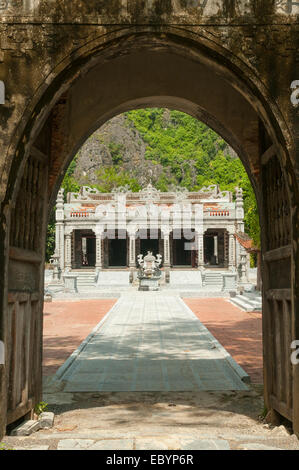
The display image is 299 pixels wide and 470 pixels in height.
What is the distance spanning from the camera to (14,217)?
A: 202 inches

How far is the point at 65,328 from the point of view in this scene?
15477mm

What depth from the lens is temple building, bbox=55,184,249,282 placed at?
1615 inches

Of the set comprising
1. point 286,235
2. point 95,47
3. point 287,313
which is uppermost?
point 95,47

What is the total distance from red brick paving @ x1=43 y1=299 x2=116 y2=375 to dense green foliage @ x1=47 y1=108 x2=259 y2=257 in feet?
144

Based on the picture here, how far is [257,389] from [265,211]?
Answer: 10.2 ft

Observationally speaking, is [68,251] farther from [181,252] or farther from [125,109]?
[125,109]

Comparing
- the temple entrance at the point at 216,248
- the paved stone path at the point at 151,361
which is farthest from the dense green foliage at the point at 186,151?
the paved stone path at the point at 151,361

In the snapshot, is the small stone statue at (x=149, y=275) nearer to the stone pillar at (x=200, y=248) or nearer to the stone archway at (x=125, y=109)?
the stone pillar at (x=200, y=248)

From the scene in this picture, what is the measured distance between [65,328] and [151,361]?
6250 mm

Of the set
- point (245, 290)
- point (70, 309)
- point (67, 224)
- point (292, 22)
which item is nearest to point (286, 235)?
point (292, 22)

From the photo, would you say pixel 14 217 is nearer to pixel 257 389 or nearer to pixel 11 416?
pixel 11 416

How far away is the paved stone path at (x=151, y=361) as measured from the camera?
7.74 meters

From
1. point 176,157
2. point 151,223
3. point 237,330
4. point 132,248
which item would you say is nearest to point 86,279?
point 132,248

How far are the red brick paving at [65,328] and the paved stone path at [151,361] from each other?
369 millimetres
